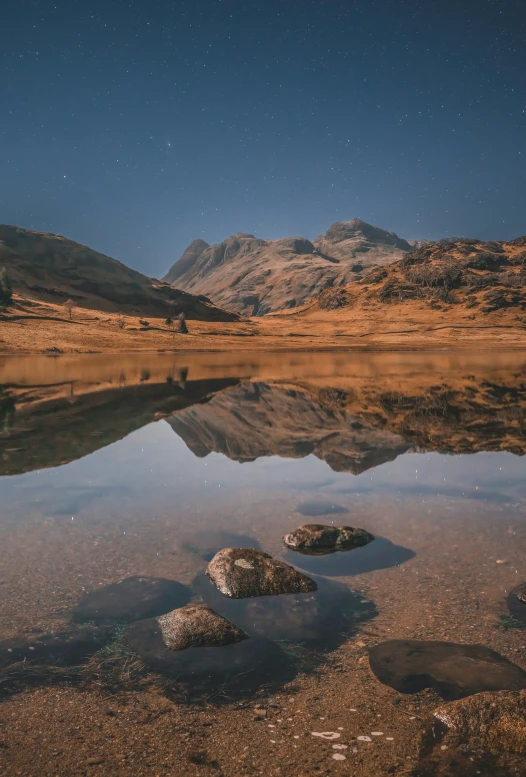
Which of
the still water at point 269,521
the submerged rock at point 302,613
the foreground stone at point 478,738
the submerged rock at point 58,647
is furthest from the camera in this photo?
the submerged rock at point 302,613

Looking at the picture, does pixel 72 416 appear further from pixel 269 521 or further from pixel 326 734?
pixel 326 734

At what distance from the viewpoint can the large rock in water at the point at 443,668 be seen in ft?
26.6

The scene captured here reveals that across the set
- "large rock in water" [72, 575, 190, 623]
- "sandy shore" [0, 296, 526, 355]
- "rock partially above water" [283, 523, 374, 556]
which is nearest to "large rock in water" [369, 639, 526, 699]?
"large rock in water" [72, 575, 190, 623]

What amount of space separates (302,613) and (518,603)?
15.6 feet

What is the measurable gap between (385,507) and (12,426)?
2526 centimetres

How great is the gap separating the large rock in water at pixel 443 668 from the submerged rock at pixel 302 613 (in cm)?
105

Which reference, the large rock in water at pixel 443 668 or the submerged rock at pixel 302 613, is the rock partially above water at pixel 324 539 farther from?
the large rock in water at pixel 443 668

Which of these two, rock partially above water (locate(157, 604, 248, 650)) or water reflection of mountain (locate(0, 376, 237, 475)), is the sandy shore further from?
rock partially above water (locate(157, 604, 248, 650))

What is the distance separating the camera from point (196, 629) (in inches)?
380

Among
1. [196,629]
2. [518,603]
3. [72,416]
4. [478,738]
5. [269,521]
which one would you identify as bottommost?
[72,416]

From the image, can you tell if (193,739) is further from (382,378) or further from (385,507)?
(382,378)

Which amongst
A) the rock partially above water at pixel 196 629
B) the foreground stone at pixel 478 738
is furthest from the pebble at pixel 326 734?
the rock partially above water at pixel 196 629

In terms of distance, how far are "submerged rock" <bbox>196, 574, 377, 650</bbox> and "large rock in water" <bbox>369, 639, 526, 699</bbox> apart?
1.05 metres

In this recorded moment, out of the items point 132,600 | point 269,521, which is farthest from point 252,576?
point 269,521
